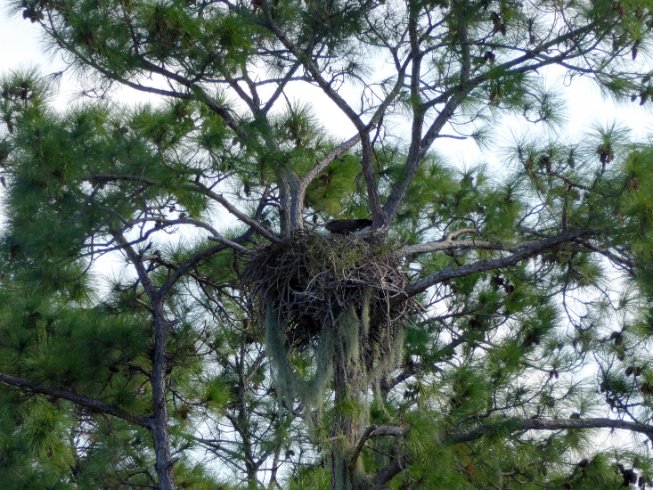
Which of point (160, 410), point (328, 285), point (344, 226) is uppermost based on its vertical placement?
point (344, 226)

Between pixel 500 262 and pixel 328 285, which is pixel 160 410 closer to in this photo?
pixel 328 285

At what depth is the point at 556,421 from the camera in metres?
6.42

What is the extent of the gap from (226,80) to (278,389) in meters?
1.69

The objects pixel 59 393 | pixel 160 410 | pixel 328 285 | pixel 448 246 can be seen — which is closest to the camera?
pixel 328 285

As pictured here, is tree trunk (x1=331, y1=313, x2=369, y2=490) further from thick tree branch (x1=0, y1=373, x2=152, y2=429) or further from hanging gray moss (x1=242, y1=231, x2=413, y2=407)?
thick tree branch (x1=0, y1=373, x2=152, y2=429)

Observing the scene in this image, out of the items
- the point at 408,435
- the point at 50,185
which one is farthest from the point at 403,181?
the point at 50,185

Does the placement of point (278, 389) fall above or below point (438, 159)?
below

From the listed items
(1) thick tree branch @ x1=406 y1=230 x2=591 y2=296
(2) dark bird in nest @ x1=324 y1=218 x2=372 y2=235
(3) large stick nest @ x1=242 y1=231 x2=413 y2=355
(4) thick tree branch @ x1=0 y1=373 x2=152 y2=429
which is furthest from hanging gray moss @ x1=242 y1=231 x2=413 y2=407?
(4) thick tree branch @ x1=0 y1=373 x2=152 y2=429

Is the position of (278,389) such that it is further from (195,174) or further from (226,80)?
(226,80)

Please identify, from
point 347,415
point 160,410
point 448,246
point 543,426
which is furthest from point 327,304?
point 160,410

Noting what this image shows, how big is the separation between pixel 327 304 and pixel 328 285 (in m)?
0.15

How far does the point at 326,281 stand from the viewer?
6.18 m

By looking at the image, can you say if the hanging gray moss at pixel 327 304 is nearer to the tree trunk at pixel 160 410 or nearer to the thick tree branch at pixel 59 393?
the tree trunk at pixel 160 410

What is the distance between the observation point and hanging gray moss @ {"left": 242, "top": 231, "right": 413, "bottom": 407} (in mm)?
6211
